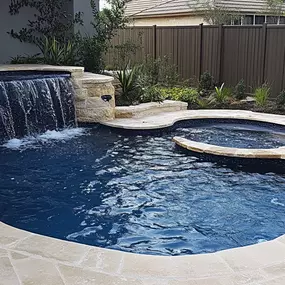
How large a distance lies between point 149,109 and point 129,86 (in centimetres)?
99

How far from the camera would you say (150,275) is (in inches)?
126

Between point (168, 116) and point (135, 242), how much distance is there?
239 inches

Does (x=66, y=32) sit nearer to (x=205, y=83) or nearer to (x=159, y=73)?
(x=159, y=73)

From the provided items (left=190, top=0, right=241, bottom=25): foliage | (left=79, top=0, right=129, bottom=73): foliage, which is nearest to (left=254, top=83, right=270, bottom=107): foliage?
(left=79, top=0, right=129, bottom=73): foliage

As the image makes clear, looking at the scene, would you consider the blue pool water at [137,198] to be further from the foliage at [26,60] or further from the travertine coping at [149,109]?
the foliage at [26,60]

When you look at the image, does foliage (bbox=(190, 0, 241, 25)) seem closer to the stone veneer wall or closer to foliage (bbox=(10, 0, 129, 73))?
foliage (bbox=(10, 0, 129, 73))

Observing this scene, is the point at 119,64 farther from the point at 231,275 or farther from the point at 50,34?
the point at 231,275

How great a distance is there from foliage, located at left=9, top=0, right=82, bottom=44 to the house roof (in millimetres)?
5781

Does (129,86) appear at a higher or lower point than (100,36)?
lower

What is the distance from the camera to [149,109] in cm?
1047

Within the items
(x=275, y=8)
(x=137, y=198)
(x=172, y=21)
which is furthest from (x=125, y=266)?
(x=172, y=21)

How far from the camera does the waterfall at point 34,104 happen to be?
864 cm

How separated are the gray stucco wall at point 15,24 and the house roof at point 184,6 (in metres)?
5.30

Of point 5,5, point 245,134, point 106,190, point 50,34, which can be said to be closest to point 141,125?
point 245,134
